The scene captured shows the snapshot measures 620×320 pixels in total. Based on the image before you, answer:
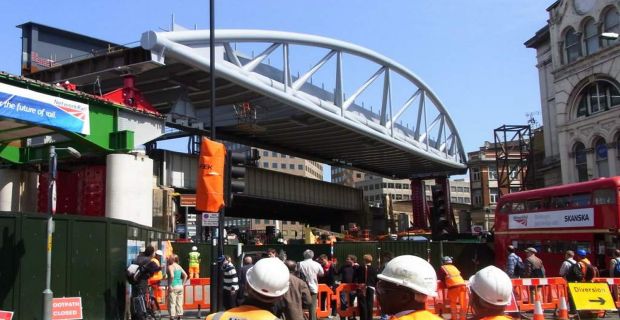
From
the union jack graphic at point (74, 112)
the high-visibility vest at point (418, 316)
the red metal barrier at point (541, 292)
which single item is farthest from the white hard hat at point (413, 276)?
the union jack graphic at point (74, 112)

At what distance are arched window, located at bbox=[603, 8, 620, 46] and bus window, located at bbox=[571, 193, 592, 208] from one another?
17.3 meters

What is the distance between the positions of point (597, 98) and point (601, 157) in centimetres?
356

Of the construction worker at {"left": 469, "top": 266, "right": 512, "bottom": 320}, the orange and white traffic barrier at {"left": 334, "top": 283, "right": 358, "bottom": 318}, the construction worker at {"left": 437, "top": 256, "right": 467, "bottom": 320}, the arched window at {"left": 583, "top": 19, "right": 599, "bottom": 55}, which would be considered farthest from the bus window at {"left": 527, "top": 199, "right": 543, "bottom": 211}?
the construction worker at {"left": 469, "top": 266, "right": 512, "bottom": 320}

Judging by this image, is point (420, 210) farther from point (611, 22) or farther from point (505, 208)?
point (505, 208)

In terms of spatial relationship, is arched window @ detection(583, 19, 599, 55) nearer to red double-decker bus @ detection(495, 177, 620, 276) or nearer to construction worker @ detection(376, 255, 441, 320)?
red double-decker bus @ detection(495, 177, 620, 276)

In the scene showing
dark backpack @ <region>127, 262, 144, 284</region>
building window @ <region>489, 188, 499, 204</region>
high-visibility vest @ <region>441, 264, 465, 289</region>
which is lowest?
high-visibility vest @ <region>441, 264, 465, 289</region>

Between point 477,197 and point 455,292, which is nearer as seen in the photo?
point 455,292

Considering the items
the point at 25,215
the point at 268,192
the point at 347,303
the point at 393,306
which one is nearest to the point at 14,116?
the point at 25,215

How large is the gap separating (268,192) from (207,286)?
38.3 m

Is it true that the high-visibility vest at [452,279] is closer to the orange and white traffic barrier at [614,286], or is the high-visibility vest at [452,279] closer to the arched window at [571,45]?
the orange and white traffic barrier at [614,286]

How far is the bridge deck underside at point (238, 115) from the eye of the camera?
33.3m

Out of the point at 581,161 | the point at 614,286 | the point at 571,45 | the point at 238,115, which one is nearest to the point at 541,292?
the point at 614,286

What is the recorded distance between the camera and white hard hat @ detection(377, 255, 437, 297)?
3.32 meters

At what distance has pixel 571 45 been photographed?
132 ft
